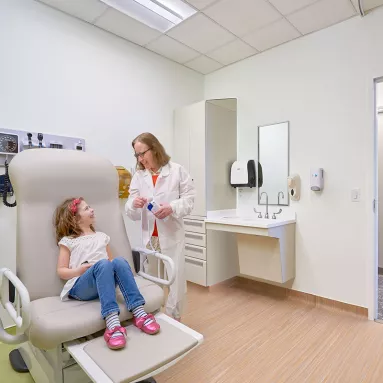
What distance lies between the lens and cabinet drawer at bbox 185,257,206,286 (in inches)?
117

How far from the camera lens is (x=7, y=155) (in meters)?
2.07

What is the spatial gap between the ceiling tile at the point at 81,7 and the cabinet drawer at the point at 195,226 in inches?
86.4

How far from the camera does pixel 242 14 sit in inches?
95.7

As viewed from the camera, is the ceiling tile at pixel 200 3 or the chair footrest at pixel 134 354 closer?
the chair footrest at pixel 134 354

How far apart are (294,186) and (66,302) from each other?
7.25 ft

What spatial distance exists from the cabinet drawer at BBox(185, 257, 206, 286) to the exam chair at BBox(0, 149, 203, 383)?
4.34ft

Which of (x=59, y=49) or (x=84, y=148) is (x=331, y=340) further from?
(x=59, y=49)

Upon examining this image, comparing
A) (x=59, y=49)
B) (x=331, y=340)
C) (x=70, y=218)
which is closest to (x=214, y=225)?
(x=331, y=340)

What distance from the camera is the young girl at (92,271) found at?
4.10 ft

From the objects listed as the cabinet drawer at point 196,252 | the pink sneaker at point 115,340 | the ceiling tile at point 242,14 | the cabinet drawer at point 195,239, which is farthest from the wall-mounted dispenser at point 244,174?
the pink sneaker at point 115,340

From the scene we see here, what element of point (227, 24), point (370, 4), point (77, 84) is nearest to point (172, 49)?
point (227, 24)

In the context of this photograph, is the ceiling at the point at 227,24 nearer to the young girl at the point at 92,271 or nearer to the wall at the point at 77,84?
the wall at the point at 77,84

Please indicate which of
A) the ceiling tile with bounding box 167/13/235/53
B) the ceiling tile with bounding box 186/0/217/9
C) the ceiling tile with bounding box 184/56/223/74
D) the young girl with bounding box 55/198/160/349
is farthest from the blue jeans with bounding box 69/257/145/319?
the ceiling tile with bounding box 184/56/223/74

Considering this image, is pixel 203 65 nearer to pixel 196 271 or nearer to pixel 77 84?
pixel 77 84
